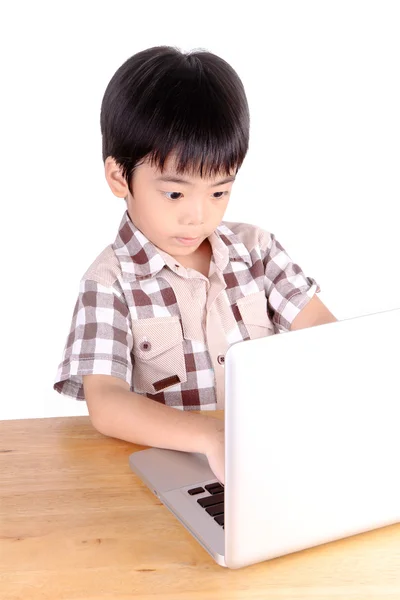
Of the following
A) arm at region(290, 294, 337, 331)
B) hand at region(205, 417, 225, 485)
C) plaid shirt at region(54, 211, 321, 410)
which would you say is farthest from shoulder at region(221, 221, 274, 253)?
hand at region(205, 417, 225, 485)

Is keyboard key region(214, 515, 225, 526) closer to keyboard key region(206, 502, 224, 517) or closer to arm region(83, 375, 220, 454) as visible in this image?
keyboard key region(206, 502, 224, 517)

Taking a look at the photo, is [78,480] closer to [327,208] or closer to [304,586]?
[304,586]

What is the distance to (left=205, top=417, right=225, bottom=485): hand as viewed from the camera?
1.10 m

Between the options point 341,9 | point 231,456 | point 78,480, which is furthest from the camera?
point 341,9

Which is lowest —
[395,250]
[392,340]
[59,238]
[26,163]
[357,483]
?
[395,250]

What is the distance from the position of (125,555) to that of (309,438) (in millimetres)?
269

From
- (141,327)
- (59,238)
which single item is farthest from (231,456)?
(59,238)

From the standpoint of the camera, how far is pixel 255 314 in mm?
1680

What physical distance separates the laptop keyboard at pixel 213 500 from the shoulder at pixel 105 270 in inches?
18.4

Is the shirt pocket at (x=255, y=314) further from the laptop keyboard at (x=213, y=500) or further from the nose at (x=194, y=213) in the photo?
the laptop keyboard at (x=213, y=500)

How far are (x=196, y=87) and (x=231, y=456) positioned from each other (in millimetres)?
745

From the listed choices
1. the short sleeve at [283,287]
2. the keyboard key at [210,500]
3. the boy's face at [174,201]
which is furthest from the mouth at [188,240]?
the keyboard key at [210,500]

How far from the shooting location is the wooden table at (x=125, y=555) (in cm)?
95

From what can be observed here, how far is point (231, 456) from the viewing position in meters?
0.91
